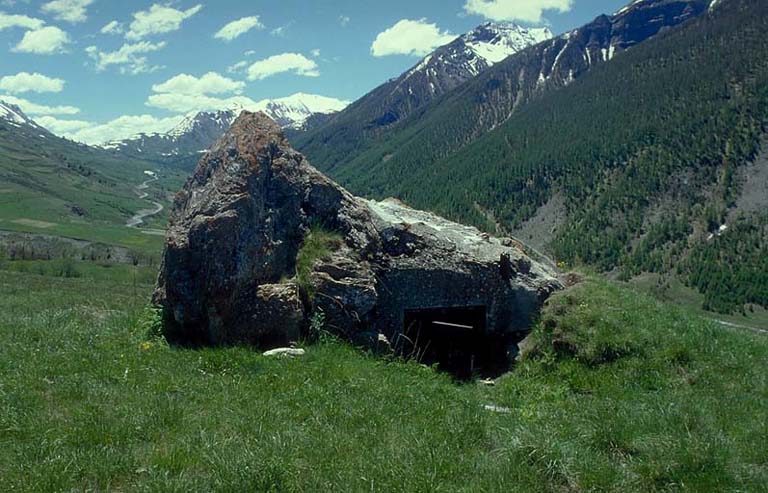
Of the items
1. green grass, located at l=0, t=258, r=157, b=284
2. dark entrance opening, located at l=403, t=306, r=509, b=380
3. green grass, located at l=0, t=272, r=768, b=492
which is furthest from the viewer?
green grass, located at l=0, t=258, r=157, b=284

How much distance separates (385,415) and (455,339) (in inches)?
214

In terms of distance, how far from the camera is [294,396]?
8453 mm

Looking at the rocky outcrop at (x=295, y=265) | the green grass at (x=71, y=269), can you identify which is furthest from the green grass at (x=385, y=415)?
the green grass at (x=71, y=269)

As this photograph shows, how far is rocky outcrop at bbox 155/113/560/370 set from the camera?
11508mm

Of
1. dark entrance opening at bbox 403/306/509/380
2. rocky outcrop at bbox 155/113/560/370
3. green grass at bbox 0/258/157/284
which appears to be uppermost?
rocky outcrop at bbox 155/113/560/370

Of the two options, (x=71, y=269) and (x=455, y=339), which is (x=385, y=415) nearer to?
(x=455, y=339)

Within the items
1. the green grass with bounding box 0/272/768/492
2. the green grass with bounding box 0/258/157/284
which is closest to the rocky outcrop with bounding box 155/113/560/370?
the green grass with bounding box 0/272/768/492

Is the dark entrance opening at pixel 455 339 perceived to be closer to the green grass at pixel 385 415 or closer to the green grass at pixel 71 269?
the green grass at pixel 385 415

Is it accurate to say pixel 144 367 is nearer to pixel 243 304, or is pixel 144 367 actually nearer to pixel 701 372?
pixel 243 304

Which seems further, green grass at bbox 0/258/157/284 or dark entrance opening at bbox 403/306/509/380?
green grass at bbox 0/258/157/284

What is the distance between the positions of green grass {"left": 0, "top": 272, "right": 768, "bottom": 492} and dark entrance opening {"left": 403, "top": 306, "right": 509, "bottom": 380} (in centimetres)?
120

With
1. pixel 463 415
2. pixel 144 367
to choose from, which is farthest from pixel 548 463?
pixel 144 367

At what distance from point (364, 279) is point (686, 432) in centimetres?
670

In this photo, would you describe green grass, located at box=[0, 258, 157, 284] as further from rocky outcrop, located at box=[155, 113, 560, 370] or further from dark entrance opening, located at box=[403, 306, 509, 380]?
dark entrance opening, located at box=[403, 306, 509, 380]
